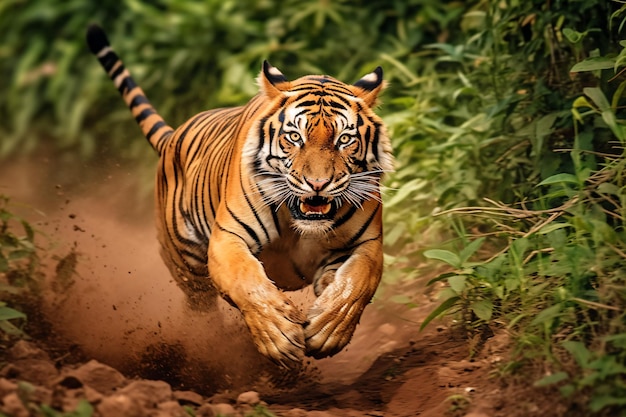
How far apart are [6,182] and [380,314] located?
4.03 m

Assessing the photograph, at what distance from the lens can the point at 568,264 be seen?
407cm

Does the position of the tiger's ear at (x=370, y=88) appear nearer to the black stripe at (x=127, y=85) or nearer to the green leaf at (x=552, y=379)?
the green leaf at (x=552, y=379)

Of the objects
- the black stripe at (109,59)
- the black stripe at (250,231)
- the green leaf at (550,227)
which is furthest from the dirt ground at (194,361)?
the black stripe at (109,59)

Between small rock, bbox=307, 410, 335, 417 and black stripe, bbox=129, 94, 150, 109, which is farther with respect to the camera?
black stripe, bbox=129, 94, 150, 109

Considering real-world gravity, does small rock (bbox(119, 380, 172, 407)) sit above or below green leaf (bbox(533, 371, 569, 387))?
above

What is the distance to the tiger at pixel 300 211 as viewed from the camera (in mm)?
4168

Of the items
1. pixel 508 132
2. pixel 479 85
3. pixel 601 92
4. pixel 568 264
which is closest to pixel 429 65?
pixel 479 85

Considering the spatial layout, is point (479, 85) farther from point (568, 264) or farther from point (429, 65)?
point (568, 264)

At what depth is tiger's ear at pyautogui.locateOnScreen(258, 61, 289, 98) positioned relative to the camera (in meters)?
4.61

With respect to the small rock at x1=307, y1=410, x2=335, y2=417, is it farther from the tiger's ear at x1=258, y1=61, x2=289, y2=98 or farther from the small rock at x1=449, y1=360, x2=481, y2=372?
the tiger's ear at x1=258, y1=61, x2=289, y2=98

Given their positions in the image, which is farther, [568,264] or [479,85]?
[479,85]

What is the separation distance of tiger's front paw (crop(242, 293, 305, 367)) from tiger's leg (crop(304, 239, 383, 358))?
3.2 inches

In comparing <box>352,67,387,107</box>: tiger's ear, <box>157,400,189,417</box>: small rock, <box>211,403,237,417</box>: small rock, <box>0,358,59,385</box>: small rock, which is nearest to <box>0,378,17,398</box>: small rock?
<box>0,358,59,385</box>: small rock

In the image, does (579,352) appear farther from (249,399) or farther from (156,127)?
(156,127)
